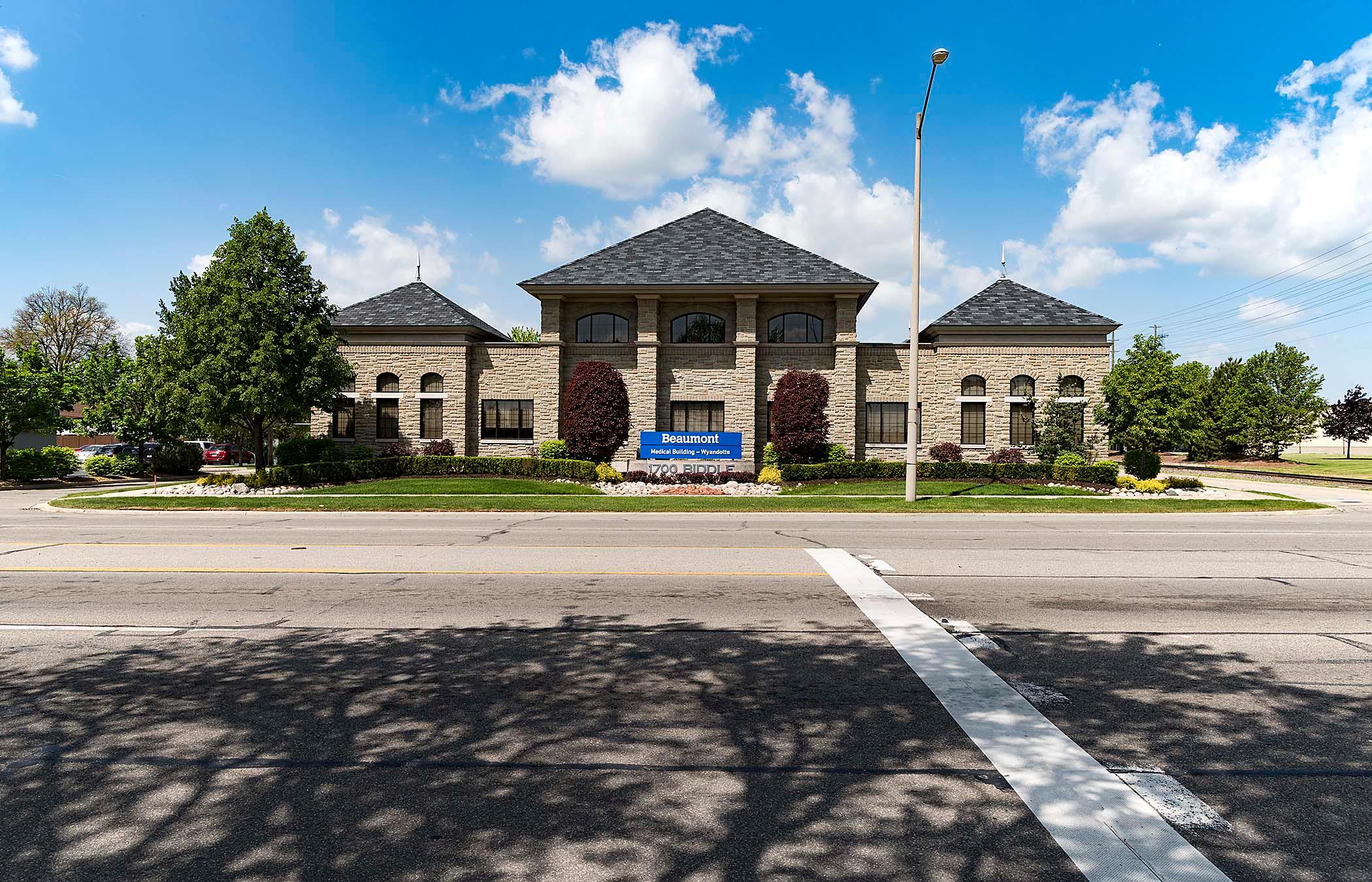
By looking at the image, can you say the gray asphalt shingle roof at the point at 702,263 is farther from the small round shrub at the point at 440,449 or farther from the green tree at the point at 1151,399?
the green tree at the point at 1151,399

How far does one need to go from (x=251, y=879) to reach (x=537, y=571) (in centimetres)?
655

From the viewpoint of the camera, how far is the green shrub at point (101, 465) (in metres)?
31.8

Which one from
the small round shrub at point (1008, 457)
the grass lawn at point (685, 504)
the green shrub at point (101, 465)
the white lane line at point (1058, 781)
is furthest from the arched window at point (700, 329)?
the white lane line at point (1058, 781)

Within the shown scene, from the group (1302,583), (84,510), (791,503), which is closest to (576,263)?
(791,503)

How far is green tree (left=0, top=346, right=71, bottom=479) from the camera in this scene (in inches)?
1147

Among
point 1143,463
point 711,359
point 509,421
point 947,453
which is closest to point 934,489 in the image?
point 947,453

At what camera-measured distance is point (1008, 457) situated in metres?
30.1

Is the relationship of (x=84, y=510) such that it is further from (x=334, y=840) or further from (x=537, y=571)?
(x=334, y=840)

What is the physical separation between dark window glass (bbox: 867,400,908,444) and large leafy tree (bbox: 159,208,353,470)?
21.1 m

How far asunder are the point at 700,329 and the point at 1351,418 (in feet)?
179

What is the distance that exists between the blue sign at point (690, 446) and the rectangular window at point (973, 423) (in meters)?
10.2

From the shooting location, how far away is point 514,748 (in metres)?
4.11

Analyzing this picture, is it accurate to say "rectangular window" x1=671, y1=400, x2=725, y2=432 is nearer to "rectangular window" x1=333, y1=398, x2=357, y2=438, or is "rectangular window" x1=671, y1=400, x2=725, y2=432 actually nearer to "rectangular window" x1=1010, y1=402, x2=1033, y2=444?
"rectangular window" x1=1010, y1=402, x2=1033, y2=444

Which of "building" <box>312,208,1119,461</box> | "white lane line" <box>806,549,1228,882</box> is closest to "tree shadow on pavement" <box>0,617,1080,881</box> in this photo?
"white lane line" <box>806,549,1228,882</box>
